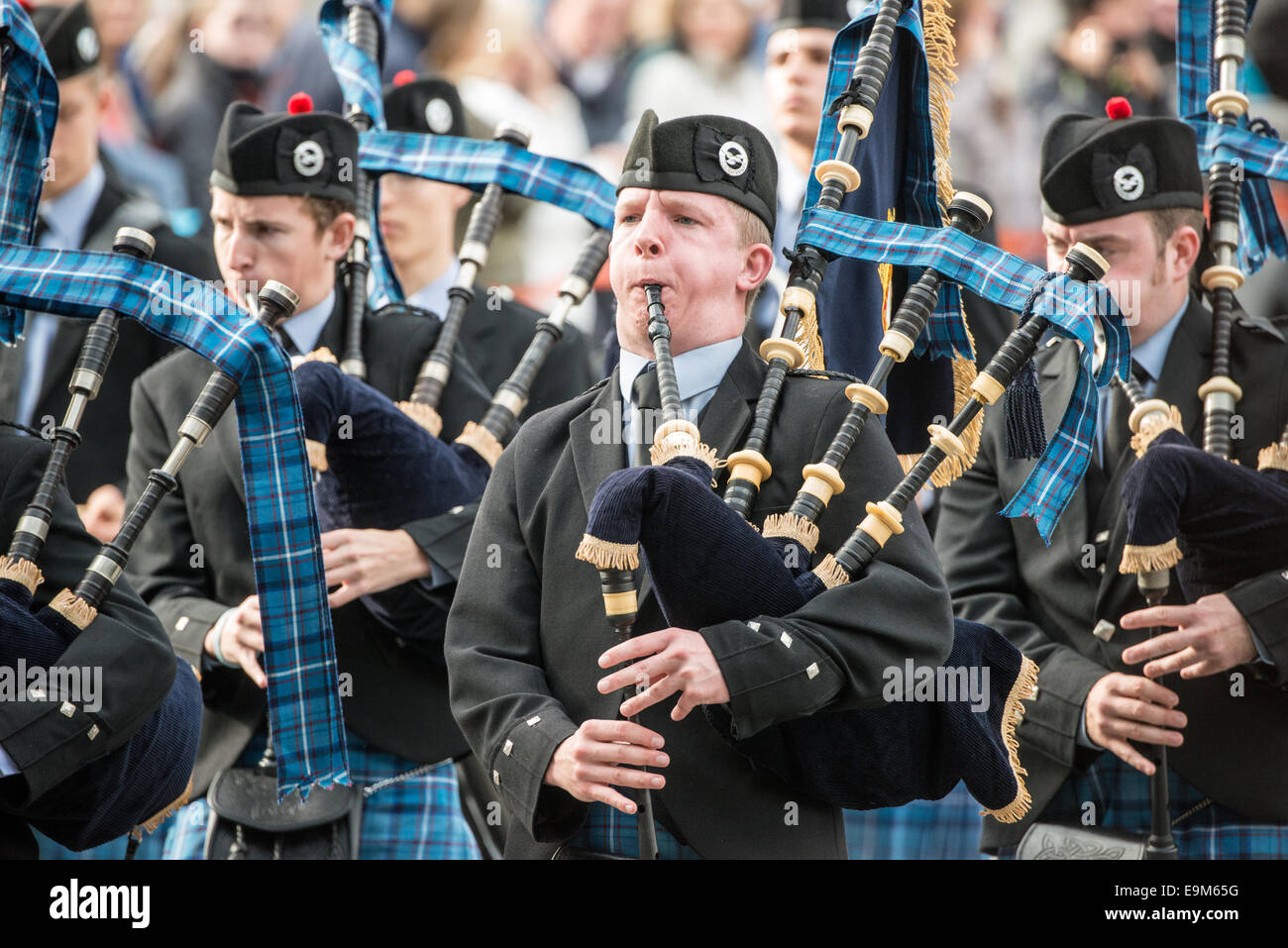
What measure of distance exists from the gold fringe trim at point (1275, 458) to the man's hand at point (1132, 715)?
1.90ft

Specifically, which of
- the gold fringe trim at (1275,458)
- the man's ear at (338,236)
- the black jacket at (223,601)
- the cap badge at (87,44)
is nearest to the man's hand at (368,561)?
the black jacket at (223,601)

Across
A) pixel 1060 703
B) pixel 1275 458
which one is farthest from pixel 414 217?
pixel 1275 458

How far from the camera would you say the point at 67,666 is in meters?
3.39

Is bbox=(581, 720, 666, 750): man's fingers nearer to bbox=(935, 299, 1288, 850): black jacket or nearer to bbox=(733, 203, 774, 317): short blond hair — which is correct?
bbox=(733, 203, 774, 317): short blond hair

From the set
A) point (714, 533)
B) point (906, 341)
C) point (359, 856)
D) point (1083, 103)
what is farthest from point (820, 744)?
point (1083, 103)

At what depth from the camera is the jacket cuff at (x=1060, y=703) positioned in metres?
4.19

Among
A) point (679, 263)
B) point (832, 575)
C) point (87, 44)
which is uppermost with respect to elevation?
point (87, 44)

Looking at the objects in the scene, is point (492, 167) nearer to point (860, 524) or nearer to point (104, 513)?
point (104, 513)

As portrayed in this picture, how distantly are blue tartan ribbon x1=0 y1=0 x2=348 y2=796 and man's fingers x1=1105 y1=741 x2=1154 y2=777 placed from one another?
1.68 metres

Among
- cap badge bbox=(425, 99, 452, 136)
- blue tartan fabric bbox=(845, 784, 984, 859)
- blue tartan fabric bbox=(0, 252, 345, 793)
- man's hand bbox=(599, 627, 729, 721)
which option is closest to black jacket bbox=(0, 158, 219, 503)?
cap badge bbox=(425, 99, 452, 136)

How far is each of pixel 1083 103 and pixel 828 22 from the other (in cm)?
184

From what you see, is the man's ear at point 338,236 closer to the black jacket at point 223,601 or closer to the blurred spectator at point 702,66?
the black jacket at point 223,601

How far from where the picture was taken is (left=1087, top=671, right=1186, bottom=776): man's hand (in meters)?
3.98

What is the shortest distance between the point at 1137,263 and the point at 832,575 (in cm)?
176
